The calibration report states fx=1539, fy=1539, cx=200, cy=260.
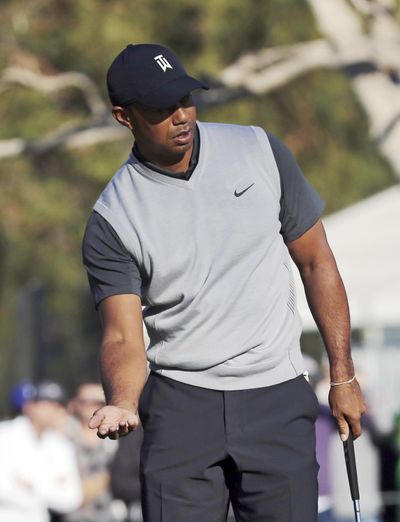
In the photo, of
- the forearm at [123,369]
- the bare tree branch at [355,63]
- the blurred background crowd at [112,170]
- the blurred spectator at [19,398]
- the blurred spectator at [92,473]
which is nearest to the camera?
the forearm at [123,369]

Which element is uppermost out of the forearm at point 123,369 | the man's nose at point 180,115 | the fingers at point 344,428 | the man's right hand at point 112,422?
the man's nose at point 180,115

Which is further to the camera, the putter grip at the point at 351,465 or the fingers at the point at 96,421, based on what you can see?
the putter grip at the point at 351,465

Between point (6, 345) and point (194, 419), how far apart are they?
1271cm

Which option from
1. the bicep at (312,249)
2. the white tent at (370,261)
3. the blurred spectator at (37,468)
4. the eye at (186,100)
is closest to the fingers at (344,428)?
the bicep at (312,249)

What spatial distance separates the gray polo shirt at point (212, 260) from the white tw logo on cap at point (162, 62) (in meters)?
0.32

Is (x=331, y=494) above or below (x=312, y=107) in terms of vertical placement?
below

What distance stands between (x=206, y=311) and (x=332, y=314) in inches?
17.4

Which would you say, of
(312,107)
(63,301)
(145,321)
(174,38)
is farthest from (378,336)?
(145,321)

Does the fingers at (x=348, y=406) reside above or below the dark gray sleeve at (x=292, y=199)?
below

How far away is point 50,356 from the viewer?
619 inches

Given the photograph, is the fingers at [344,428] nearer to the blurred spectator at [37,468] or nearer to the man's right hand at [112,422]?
the man's right hand at [112,422]

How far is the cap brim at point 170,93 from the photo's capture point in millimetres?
5023

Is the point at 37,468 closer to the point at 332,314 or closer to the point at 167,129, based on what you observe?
the point at 332,314

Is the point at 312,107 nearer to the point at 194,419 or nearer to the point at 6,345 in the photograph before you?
the point at 6,345
